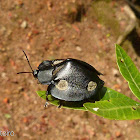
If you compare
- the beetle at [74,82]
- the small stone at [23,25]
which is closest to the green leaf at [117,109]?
the beetle at [74,82]

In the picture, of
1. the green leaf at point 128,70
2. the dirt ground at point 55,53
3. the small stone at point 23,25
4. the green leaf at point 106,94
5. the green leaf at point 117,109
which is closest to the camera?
the green leaf at point 117,109

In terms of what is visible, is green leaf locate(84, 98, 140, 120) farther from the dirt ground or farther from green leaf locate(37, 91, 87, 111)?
the dirt ground

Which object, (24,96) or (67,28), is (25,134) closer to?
(24,96)

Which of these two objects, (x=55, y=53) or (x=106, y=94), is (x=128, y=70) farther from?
(x=55, y=53)

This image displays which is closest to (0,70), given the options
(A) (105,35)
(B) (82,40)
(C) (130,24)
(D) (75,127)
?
(D) (75,127)

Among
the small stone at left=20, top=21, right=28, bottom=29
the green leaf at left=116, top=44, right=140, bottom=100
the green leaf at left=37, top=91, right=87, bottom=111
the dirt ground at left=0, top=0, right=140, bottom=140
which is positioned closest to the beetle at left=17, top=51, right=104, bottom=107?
the green leaf at left=37, top=91, right=87, bottom=111

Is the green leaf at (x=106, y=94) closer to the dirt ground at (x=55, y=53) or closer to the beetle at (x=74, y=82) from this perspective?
the beetle at (x=74, y=82)
